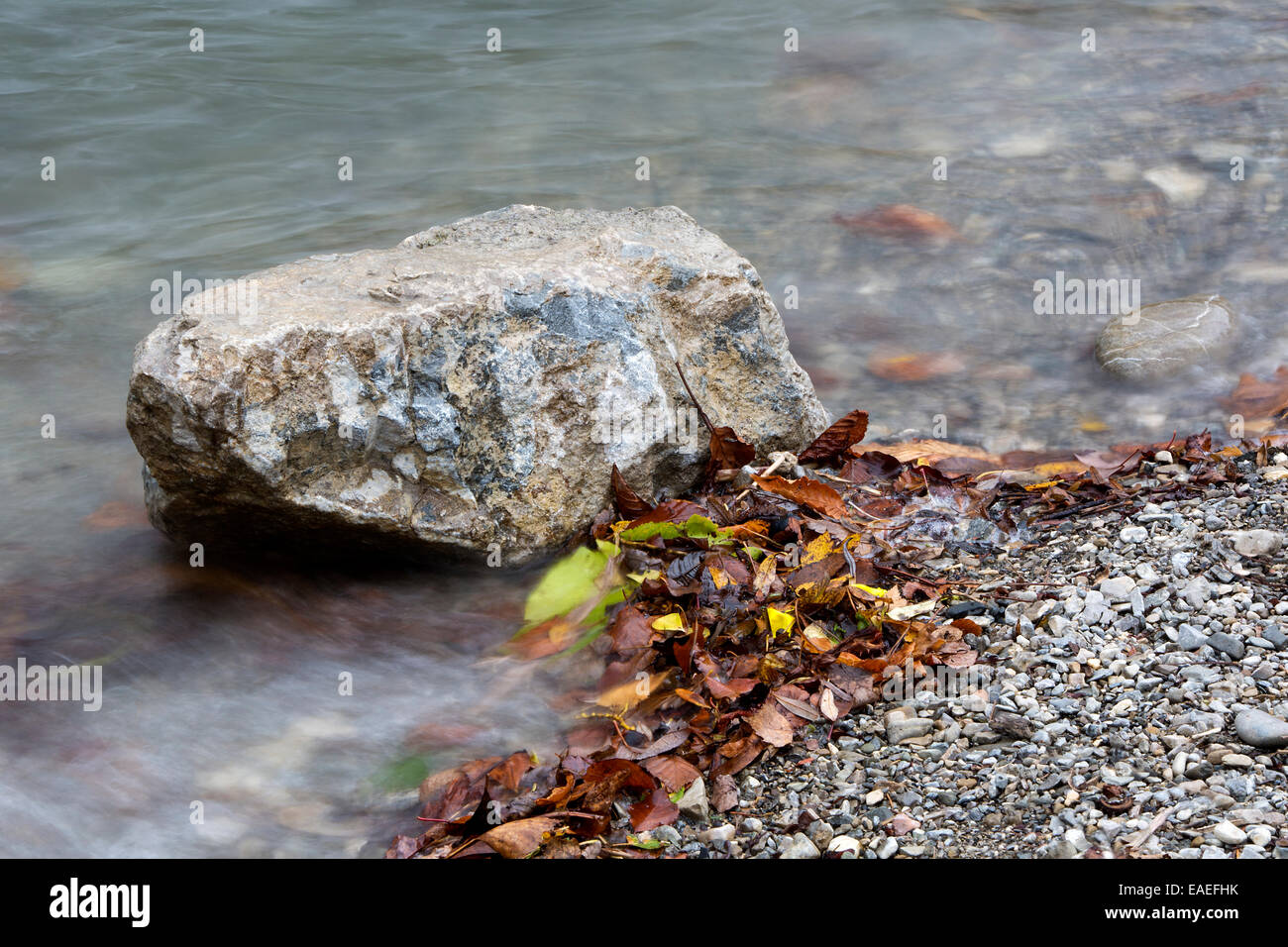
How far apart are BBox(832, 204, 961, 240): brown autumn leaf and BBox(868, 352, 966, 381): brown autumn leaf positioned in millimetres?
1347

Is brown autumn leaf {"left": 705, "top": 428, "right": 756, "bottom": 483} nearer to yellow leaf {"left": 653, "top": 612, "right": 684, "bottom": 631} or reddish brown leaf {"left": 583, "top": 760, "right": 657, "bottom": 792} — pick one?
yellow leaf {"left": 653, "top": 612, "right": 684, "bottom": 631}

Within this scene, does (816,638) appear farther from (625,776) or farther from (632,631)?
(625,776)

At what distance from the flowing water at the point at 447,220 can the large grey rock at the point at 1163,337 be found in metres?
0.11

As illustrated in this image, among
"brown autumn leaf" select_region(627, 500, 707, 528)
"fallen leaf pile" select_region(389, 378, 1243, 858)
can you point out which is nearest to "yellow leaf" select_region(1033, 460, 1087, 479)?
"fallen leaf pile" select_region(389, 378, 1243, 858)

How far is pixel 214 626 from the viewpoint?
3.77 meters

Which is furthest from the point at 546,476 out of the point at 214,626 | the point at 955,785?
the point at 955,785

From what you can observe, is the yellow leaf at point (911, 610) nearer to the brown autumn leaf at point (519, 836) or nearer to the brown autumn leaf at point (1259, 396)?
the brown autumn leaf at point (519, 836)

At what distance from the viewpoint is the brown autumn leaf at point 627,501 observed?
3.98 meters

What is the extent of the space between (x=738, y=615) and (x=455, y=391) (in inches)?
47.0

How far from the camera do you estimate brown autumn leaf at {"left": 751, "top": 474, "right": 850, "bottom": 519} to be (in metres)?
3.99

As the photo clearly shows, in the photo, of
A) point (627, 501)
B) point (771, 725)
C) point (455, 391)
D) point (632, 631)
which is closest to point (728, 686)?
point (771, 725)

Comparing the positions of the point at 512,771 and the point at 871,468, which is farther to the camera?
the point at 871,468

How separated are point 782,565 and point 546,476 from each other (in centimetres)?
85

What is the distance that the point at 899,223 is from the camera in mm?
6848
